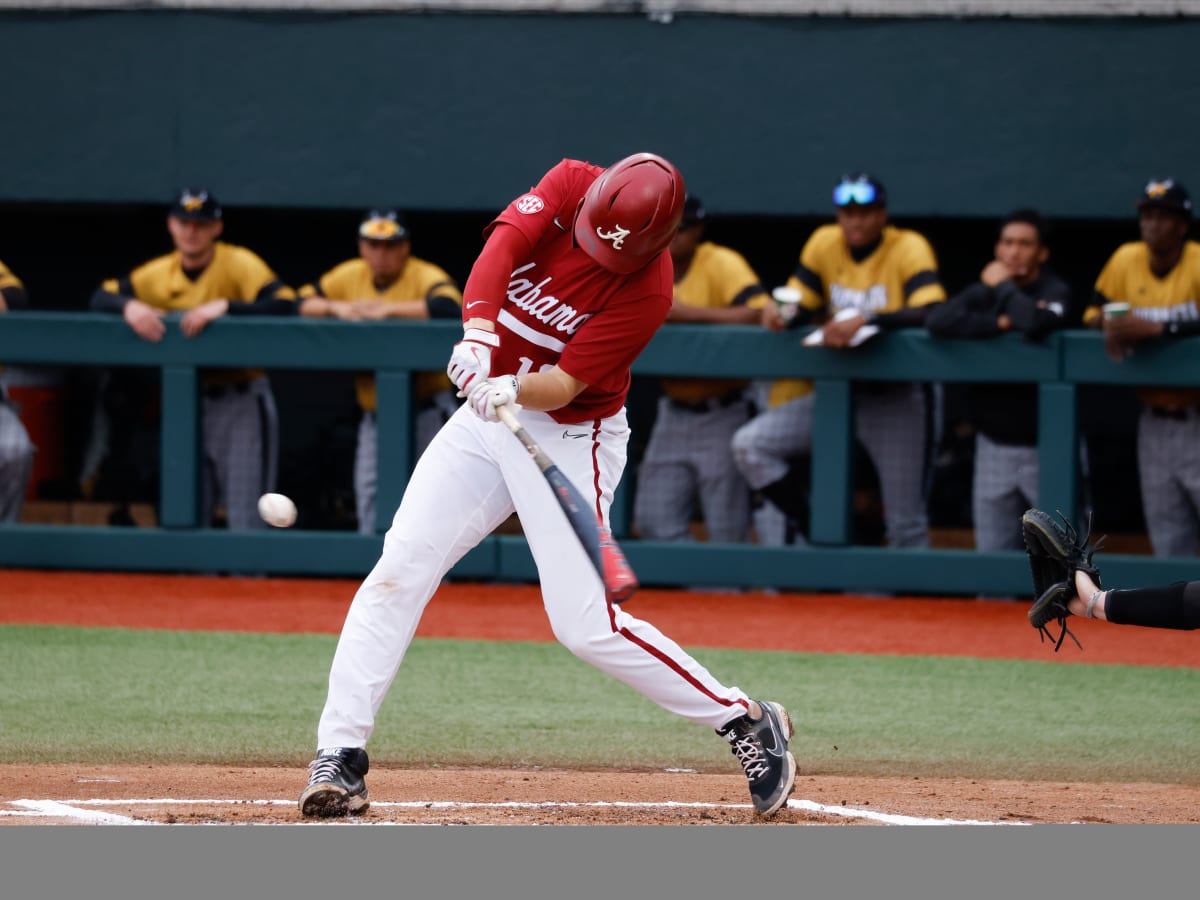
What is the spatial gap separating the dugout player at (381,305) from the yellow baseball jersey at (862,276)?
61.6 inches

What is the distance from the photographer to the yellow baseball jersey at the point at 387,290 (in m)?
8.10

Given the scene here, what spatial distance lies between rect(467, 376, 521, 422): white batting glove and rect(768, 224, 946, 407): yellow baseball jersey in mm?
4015

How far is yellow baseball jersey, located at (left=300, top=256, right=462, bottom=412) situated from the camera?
8.10m

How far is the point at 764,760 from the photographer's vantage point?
409cm

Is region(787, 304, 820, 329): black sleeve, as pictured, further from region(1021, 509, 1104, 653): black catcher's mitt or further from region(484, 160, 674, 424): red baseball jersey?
region(484, 160, 674, 424): red baseball jersey

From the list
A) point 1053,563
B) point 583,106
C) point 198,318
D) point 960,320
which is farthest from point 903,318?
point 1053,563

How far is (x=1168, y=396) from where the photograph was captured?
7.57 metres

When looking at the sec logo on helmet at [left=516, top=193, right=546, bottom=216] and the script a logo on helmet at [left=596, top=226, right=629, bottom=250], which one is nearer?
the script a logo on helmet at [left=596, top=226, right=629, bottom=250]

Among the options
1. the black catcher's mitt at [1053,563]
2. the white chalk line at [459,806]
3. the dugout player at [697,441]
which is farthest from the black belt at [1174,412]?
the white chalk line at [459,806]

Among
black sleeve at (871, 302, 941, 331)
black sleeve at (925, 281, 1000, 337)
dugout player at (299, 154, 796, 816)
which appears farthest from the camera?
black sleeve at (871, 302, 941, 331)

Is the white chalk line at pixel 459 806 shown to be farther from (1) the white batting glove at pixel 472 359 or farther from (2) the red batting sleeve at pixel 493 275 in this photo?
(2) the red batting sleeve at pixel 493 275

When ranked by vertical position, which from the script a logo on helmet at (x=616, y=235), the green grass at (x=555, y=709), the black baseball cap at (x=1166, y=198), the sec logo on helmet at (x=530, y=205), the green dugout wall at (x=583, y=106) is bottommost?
the green grass at (x=555, y=709)

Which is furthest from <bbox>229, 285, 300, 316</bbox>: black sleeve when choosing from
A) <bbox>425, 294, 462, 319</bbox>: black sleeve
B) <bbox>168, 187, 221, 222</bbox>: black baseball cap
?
<bbox>425, 294, 462, 319</bbox>: black sleeve

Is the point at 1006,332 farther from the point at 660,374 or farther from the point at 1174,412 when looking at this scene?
the point at 660,374
